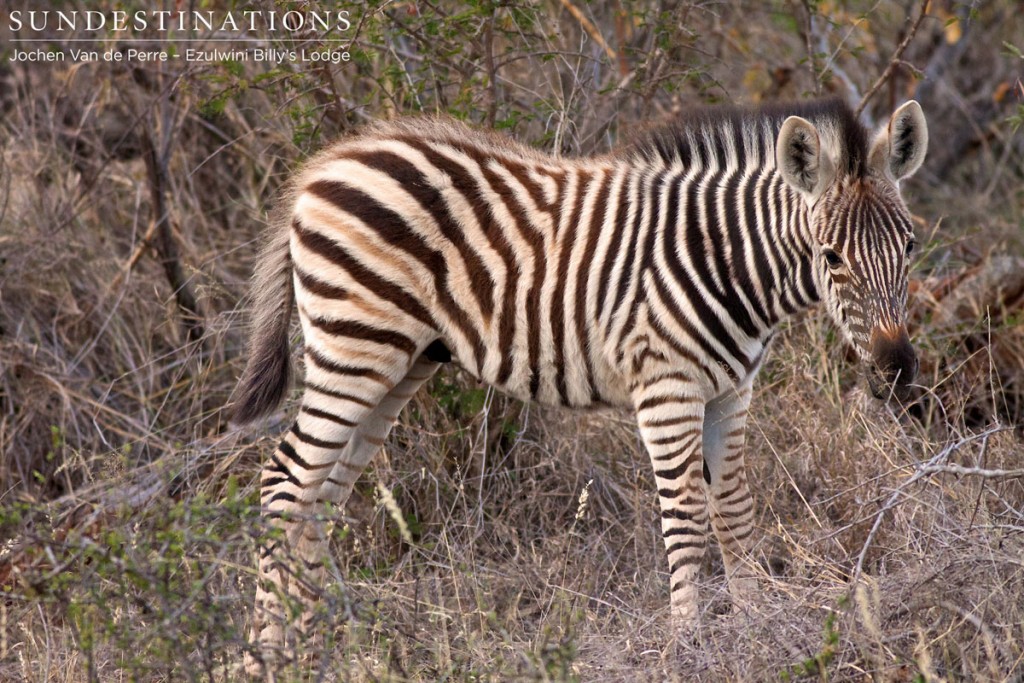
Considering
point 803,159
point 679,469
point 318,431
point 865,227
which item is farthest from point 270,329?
point 865,227

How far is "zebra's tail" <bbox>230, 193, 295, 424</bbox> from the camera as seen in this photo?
543 cm

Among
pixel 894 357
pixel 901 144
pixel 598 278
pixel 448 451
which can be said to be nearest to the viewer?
pixel 894 357

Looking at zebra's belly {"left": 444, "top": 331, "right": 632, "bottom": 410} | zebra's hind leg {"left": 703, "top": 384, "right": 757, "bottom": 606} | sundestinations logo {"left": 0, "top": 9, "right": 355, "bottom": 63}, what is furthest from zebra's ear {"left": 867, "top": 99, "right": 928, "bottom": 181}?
sundestinations logo {"left": 0, "top": 9, "right": 355, "bottom": 63}

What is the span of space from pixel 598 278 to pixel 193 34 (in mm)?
4224

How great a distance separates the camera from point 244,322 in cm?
748

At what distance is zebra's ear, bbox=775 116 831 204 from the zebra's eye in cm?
25

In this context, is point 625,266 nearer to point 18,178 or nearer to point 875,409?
point 875,409

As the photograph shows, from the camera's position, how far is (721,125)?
5430 millimetres

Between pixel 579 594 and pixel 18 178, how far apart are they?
5.42m

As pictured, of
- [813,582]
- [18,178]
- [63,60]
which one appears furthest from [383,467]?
[63,60]

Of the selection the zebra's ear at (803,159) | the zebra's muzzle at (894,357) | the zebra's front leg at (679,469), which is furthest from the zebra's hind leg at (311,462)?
the zebra's muzzle at (894,357)

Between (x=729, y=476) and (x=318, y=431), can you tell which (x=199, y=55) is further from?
(x=729, y=476)

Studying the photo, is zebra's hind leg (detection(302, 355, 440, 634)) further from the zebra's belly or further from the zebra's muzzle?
the zebra's muzzle

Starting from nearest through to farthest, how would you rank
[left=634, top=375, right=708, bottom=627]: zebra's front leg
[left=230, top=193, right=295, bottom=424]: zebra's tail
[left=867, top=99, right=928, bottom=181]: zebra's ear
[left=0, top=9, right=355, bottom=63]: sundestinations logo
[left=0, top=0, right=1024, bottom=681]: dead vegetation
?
[left=0, top=0, right=1024, bottom=681]: dead vegetation, [left=867, top=99, right=928, bottom=181]: zebra's ear, [left=634, top=375, right=708, bottom=627]: zebra's front leg, [left=230, top=193, right=295, bottom=424]: zebra's tail, [left=0, top=9, right=355, bottom=63]: sundestinations logo
